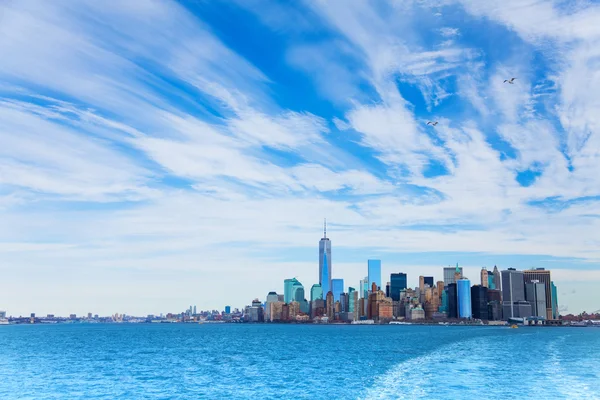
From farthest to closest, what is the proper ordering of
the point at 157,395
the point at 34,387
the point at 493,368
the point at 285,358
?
the point at 285,358, the point at 493,368, the point at 34,387, the point at 157,395

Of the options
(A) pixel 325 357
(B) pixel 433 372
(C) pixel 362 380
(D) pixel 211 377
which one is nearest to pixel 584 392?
(B) pixel 433 372

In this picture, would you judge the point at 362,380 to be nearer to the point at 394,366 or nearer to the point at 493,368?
the point at 394,366

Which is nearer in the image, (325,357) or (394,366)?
(394,366)

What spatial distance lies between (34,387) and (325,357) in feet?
169

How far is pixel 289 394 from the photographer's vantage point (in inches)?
2082

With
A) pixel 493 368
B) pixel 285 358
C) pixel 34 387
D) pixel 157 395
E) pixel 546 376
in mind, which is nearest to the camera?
pixel 157 395

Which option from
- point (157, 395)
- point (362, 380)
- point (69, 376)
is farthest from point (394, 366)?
point (69, 376)

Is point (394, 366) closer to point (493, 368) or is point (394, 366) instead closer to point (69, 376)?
point (493, 368)

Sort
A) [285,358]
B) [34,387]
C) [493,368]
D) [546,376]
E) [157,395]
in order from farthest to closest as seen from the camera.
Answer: [285,358]
[493,368]
[546,376]
[34,387]
[157,395]

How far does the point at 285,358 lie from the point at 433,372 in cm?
3419

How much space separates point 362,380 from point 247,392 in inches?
615

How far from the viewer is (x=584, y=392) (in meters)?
52.8

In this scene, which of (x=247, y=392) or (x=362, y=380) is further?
(x=362, y=380)

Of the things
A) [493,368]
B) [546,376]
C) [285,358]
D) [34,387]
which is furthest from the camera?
[285,358]
